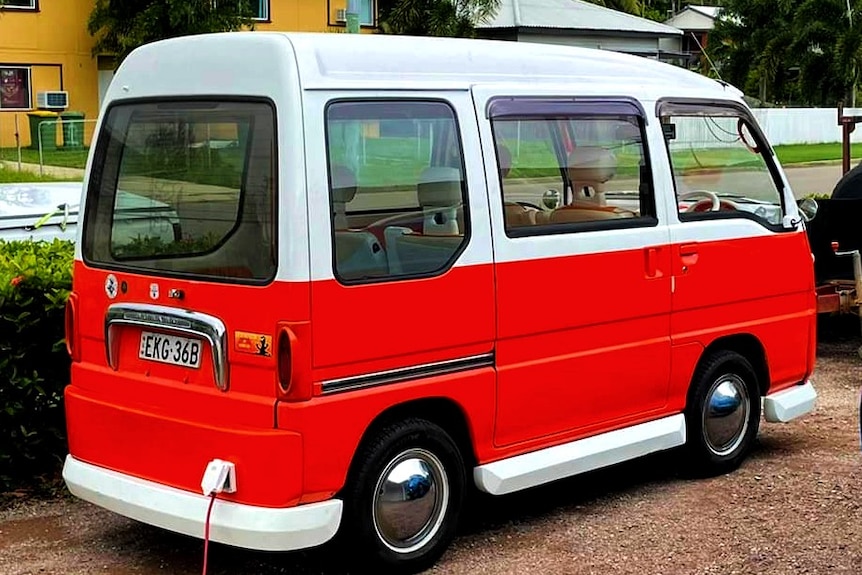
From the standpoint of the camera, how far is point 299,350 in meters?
4.80

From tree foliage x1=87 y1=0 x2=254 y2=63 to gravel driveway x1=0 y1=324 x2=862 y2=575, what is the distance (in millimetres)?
20817

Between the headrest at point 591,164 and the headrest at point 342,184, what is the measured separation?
142cm

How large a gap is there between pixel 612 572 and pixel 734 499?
1.33 m

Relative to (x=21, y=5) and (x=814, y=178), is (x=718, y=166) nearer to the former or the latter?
(x=814, y=178)

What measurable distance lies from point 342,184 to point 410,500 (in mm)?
1366

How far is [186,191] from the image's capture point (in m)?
5.27

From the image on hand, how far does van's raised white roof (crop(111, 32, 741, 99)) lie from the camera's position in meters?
4.99

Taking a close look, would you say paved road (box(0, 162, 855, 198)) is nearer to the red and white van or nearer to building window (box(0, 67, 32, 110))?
building window (box(0, 67, 32, 110))

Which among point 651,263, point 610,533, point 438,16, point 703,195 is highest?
point 438,16

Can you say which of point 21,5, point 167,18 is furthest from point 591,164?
point 21,5

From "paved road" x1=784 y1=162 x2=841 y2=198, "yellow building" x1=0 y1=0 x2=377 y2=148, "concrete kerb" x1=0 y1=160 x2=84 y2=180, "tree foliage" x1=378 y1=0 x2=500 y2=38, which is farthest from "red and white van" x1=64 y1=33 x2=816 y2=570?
"yellow building" x1=0 y1=0 x2=377 y2=148

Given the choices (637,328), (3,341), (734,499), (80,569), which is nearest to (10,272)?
(3,341)

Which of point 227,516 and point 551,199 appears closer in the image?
point 227,516

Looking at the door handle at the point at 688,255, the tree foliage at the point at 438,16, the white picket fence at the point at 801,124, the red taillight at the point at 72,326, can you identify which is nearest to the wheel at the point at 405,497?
the red taillight at the point at 72,326
